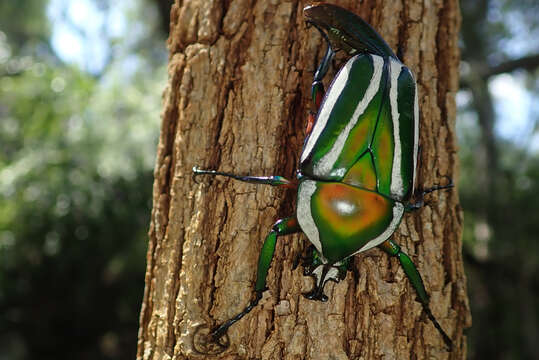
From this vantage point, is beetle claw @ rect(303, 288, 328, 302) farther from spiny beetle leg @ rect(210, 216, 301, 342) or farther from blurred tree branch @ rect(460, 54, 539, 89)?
blurred tree branch @ rect(460, 54, 539, 89)

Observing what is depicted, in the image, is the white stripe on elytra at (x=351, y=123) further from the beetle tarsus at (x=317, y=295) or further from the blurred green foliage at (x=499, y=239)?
the blurred green foliage at (x=499, y=239)

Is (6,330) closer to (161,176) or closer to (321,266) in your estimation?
(161,176)

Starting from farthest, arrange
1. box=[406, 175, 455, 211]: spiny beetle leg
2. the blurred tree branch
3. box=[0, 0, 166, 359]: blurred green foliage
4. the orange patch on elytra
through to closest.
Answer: the blurred tree branch → box=[0, 0, 166, 359]: blurred green foliage → box=[406, 175, 455, 211]: spiny beetle leg → the orange patch on elytra

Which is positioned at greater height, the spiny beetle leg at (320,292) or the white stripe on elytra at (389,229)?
the white stripe on elytra at (389,229)

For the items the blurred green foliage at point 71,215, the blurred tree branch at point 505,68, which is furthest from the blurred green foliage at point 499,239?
the blurred green foliage at point 71,215

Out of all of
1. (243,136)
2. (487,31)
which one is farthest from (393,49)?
(487,31)

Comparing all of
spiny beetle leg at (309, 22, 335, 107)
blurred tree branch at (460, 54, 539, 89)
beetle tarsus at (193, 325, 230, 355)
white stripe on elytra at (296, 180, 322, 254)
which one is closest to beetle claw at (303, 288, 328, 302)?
white stripe on elytra at (296, 180, 322, 254)

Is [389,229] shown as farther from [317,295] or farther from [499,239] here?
[499,239]
